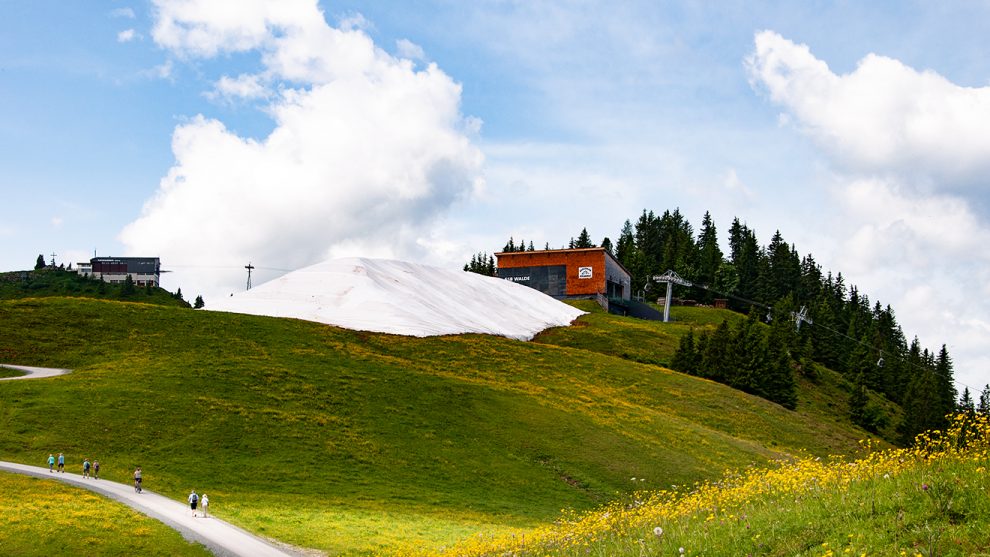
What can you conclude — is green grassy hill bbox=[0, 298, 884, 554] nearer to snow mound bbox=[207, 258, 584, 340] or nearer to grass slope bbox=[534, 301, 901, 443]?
snow mound bbox=[207, 258, 584, 340]

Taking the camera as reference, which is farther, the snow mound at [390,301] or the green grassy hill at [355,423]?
the snow mound at [390,301]

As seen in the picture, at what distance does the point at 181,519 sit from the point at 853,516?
84.4ft

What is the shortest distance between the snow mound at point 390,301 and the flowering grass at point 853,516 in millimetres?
59731

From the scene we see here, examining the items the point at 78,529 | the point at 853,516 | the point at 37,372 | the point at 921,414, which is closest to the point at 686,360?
the point at 921,414

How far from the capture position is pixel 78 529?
88.3ft

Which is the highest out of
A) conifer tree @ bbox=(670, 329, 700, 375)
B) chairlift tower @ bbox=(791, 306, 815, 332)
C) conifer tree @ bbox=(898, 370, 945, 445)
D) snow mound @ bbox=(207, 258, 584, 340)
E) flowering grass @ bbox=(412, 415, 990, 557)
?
chairlift tower @ bbox=(791, 306, 815, 332)

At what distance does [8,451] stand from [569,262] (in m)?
120

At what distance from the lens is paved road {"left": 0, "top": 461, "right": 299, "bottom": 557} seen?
26531 mm

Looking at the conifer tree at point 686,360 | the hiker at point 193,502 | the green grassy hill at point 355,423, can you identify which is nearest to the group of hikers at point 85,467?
the green grassy hill at point 355,423

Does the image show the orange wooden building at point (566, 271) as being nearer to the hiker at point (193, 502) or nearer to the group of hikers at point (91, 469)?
the group of hikers at point (91, 469)

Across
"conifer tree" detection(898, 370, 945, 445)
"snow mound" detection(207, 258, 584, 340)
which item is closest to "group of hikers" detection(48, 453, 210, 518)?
"snow mound" detection(207, 258, 584, 340)

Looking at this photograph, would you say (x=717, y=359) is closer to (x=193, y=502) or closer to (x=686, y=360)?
(x=686, y=360)

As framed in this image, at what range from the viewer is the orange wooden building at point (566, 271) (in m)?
148

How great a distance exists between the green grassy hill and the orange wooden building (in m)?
70.7
